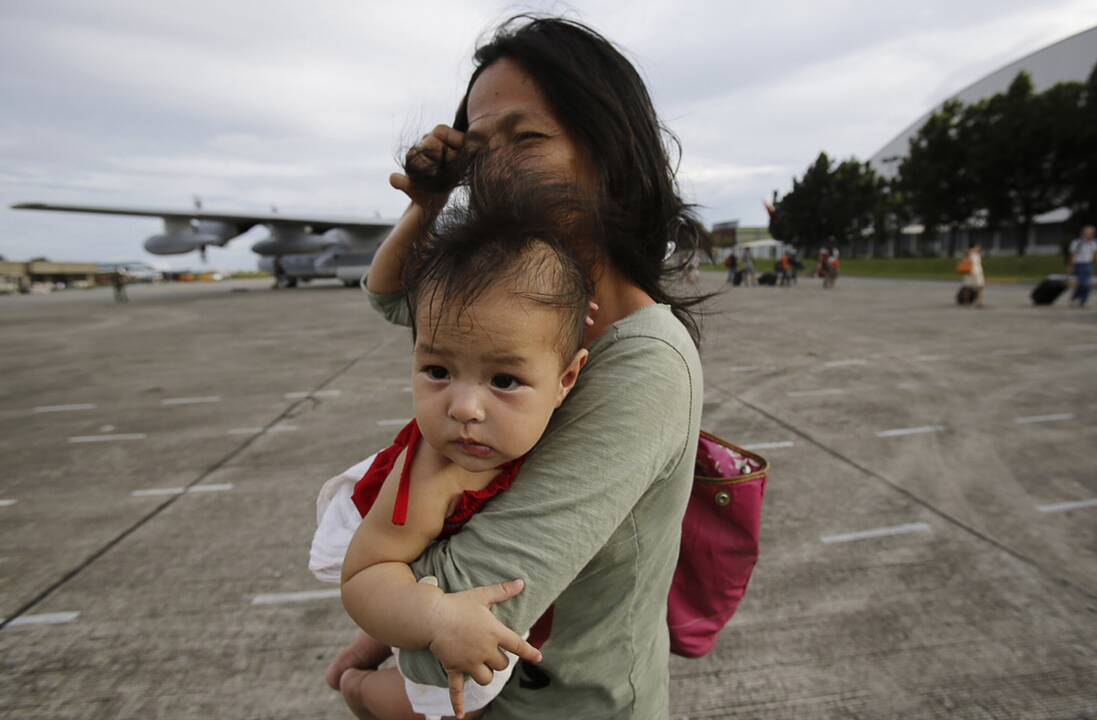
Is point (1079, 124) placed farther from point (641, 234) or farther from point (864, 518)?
point (641, 234)

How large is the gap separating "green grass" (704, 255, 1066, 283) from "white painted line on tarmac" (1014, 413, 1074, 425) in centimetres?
1668

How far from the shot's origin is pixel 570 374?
99 cm

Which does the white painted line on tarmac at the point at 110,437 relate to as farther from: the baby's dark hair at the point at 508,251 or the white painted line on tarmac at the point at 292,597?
the baby's dark hair at the point at 508,251

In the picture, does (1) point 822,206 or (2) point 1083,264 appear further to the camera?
(2) point 1083,264

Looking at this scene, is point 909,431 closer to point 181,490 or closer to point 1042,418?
point 1042,418

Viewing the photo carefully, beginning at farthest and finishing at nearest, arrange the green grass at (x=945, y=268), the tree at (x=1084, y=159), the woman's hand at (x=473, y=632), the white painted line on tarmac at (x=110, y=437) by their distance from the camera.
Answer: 1. the tree at (x=1084, y=159)
2. the green grass at (x=945, y=268)
3. the white painted line on tarmac at (x=110, y=437)
4. the woman's hand at (x=473, y=632)

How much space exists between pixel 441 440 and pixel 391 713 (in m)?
0.66

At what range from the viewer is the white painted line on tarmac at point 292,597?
114 inches

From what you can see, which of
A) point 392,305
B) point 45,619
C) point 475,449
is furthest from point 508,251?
point 45,619

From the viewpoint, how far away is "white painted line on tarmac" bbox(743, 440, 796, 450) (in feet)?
15.5

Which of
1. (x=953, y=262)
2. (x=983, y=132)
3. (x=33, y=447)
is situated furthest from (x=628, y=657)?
(x=983, y=132)

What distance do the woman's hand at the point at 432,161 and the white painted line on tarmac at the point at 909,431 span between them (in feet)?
16.0

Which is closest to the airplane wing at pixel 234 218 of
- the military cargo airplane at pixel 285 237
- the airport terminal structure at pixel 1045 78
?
the military cargo airplane at pixel 285 237

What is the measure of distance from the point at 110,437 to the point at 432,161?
5900 millimetres
